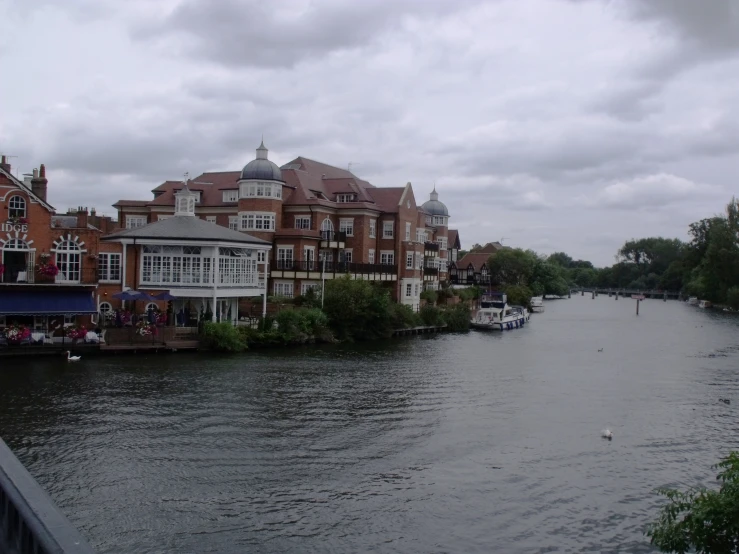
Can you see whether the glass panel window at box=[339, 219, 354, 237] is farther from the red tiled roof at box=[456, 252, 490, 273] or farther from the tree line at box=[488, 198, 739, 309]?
the red tiled roof at box=[456, 252, 490, 273]

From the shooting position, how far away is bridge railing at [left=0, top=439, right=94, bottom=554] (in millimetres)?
4336

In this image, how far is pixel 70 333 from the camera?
3647 cm

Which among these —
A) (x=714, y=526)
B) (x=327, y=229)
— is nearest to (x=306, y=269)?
(x=327, y=229)

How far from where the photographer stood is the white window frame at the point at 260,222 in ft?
185

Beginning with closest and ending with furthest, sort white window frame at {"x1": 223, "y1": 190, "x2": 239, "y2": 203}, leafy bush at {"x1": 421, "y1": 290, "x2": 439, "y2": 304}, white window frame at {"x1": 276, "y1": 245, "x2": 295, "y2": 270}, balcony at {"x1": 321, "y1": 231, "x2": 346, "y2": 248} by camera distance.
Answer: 1. white window frame at {"x1": 276, "y1": 245, "x2": 295, "y2": 270}
2. balcony at {"x1": 321, "y1": 231, "x2": 346, "y2": 248}
3. white window frame at {"x1": 223, "y1": 190, "x2": 239, "y2": 203}
4. leafy bush at {"x1": 421, "y1": 290, "x2": 439, "y2": 304}

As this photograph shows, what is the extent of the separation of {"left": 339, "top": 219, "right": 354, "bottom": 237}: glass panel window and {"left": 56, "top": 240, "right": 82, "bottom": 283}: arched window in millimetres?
25104

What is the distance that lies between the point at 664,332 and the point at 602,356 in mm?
24431

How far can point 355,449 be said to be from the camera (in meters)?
20.7

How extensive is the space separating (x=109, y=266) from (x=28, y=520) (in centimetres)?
3960

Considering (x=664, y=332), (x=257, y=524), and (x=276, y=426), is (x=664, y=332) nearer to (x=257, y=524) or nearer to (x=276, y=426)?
(x=276, y=426)

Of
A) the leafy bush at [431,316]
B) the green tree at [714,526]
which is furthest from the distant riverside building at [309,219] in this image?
the green tree at [714,526]

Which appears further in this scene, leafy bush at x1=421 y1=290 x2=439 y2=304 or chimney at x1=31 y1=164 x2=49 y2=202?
leafy bush at x1=421 y1=290 x2=439 y2=304

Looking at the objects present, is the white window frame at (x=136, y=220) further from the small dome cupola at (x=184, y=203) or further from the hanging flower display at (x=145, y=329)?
the hanging flower display at (x=145, y=329)

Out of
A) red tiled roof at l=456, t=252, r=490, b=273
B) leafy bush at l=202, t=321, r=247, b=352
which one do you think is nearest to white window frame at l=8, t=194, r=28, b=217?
leafy bush at l=202, t=321, r=247, b=352
